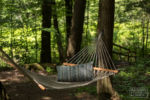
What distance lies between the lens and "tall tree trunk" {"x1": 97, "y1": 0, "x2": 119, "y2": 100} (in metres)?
3.35

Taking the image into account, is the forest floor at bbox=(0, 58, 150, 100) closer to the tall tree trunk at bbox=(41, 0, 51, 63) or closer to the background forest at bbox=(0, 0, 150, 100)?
the background forest at bbox=(0, 0, 150, 100)

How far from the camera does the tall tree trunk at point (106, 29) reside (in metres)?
3.35

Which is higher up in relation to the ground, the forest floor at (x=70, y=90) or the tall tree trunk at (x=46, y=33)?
the tall tree trunk at (x=46, y=33)

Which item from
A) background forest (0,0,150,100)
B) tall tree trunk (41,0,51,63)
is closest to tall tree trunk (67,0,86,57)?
background forest (0,0,150,100)

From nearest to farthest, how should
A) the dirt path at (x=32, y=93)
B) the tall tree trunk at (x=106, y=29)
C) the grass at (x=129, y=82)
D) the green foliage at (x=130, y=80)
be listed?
1. the tall tree trunk at (x=106, y=29)
2. the dirt path at (x=32, y=93)
3. the grass at (x=129, y=82)
4. the green foliage at (x=130, y=80)

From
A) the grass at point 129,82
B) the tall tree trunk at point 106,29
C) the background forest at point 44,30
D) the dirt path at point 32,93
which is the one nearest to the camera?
the tall tree trunk at point 106,29

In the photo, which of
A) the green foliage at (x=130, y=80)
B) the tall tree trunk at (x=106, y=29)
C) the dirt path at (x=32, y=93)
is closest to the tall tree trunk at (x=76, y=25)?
the green foliage at (x=130, y=80)

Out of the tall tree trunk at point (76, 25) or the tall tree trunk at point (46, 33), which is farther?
the tall tree trunk at point (46, 33)

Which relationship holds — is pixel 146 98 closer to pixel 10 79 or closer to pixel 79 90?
pixel 79 90

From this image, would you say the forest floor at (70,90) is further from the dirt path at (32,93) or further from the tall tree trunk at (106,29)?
the tall tree trunk at (106,29)

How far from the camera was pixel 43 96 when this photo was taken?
4109mm

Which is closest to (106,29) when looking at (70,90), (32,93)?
(70,90)

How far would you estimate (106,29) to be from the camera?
3.38 meters

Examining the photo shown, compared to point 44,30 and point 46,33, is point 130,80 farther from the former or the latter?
point 46,33
